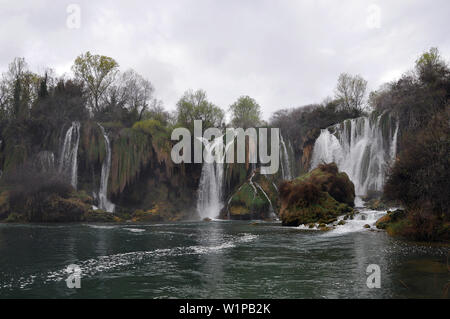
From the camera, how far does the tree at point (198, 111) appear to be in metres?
64.2

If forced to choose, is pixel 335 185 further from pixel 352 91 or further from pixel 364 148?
pixel 352 91

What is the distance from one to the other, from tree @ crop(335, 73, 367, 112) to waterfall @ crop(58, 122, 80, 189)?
4316cm

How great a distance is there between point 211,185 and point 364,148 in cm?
1951

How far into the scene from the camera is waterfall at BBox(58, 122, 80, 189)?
4205cm

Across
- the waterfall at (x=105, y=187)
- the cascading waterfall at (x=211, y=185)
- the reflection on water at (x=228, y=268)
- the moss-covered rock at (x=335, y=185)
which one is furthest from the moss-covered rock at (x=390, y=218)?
the waterfall at (x=105, y=187)

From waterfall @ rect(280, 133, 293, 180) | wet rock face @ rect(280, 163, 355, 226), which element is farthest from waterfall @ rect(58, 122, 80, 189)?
waterfall @ rect(280, 133, 293, 180)

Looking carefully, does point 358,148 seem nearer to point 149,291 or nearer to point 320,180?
point 320,180

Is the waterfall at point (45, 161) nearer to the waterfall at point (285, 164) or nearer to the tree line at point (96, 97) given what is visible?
the tree line at point (96, 97)

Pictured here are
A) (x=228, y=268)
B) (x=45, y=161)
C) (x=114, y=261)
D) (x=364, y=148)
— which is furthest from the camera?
(x=45, y=161)

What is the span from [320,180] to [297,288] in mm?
22081

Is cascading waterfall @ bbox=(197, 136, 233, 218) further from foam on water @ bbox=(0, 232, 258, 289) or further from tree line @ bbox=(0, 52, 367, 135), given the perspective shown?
foam on water @ bbox=(0, 232, 258, 289)

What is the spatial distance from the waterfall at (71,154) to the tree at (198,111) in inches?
834

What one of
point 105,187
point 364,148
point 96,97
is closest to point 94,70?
point 96,97

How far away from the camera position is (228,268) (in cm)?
1176
